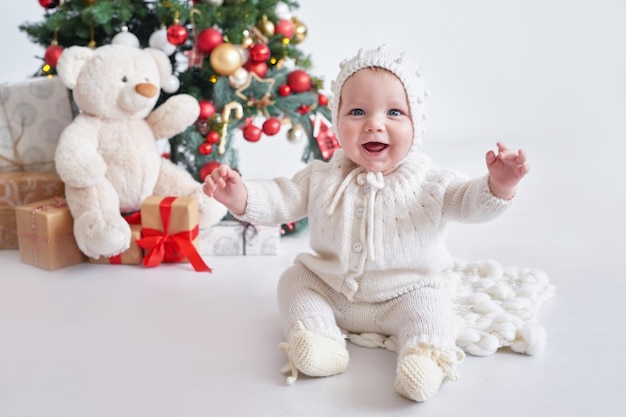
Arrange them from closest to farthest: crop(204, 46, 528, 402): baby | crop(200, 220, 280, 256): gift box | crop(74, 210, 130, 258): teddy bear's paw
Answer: crop(204, 46, 528, 402): baby < crop(74, 210, 130, 258): teddy bear's paw < crop(200, 220, 280, 256): gift box

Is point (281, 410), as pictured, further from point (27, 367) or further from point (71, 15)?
point (71, 15)

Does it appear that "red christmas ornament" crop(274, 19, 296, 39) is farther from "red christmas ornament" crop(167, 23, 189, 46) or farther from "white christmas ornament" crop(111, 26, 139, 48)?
"white christmas ornament" crop(111, 26, 139, 48)

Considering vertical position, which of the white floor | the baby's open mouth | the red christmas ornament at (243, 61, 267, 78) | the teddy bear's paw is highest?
the red christmas ornament at (243, 61, 267, 78)

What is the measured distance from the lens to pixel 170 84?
208cm

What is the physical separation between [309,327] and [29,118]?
52.3 inches

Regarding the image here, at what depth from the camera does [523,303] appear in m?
1.58

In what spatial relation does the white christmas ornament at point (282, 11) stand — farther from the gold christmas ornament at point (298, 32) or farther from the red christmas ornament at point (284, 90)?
the red christmas ornament at point (284, 90)

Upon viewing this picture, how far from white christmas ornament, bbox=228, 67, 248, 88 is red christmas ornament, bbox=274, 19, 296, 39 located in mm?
191

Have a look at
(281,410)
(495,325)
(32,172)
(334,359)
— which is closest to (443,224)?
(495,325)

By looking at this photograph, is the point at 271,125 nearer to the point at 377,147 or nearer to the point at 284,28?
the point at 284,28

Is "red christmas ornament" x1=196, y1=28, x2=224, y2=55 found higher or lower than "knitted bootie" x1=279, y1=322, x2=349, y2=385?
higher

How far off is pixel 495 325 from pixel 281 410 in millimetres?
519

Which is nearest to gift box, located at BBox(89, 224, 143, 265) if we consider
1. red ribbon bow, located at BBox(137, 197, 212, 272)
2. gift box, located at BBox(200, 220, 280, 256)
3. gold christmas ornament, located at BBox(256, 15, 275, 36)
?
red ribbon bow, located at BBox(137, 197, 212, 272)

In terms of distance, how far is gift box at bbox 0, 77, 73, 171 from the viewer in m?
2.18
